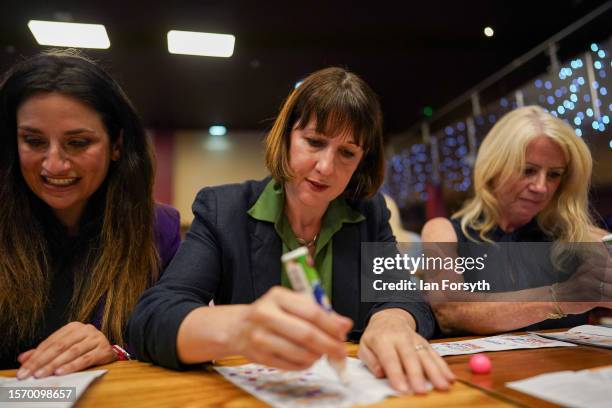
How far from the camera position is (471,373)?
81 cm

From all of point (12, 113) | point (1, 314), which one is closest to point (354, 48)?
point (12, 113)

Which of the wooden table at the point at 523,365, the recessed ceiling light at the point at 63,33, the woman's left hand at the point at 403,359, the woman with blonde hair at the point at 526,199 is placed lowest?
the wooden table at the point at 523,365

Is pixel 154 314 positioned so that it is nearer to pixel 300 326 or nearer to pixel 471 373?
pixel 300 326

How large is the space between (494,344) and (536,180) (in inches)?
30.4

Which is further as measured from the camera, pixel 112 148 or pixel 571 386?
pixel 112 148

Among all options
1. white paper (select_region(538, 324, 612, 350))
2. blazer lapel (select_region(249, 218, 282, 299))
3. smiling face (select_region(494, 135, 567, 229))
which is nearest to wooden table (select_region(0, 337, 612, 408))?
white paper (select_region(538, 324, 612, 350))

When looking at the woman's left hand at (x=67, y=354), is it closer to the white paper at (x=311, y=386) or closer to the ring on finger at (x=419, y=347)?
the white paper at (x=311, y=386)

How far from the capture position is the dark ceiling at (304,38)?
9.48ft

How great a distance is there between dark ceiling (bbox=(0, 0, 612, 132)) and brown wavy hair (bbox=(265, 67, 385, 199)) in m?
0.96

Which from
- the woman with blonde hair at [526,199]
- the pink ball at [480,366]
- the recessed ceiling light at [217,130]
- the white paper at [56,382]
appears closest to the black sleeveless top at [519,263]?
the woman with blonde hair at [526,199]

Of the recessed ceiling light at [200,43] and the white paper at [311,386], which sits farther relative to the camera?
the recessed ceiling light at [200,43]

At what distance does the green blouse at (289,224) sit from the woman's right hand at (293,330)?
0.58 metres

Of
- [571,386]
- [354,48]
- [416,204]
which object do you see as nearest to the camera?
[571,386]

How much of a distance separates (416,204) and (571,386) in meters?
5.69
